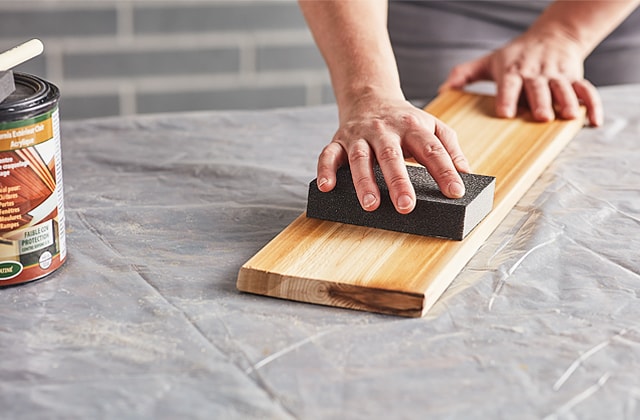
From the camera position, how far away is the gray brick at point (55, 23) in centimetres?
248

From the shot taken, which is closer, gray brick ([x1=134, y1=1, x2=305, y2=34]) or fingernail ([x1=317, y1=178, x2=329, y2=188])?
fingernail ([x1=317, y1=178, x2=329, y2=188])

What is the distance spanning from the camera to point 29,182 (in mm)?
868

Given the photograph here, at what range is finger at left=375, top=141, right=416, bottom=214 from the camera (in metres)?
1.01

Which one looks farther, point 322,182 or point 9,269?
point 322,182

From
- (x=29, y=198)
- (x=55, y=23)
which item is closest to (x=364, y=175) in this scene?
(x=29, y=198)

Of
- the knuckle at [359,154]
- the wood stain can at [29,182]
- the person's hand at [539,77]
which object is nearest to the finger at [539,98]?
the person's hand at [539,77]

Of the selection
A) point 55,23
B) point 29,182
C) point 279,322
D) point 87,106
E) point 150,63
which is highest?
point 29,182

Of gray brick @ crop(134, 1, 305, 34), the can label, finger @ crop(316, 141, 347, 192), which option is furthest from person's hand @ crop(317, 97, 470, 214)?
gray brick @ crop(134, 1, 305, 34)

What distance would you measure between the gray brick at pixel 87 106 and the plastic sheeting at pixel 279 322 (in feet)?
4.68

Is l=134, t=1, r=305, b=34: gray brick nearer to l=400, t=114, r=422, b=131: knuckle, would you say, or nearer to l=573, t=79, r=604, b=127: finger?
l=573, t=79, r=604, b=127: finger

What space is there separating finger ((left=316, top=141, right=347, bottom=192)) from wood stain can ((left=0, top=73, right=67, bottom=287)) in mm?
304

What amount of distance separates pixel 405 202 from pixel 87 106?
6.15ft

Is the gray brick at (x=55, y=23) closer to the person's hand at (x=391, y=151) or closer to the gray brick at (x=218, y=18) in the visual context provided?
the gray brick at (x=218, y=18)

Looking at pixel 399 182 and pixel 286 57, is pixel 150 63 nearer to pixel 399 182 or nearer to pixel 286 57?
pixel 286 57
